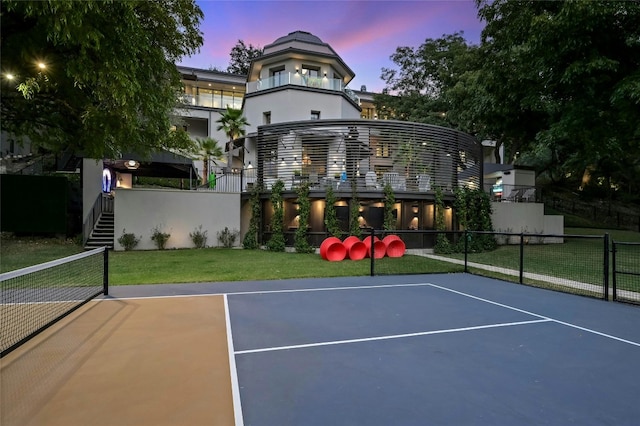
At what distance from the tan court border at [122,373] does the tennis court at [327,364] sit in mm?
20

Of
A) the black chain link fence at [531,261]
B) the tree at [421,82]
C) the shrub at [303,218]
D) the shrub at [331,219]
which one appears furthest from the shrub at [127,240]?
the tree at [421,82]

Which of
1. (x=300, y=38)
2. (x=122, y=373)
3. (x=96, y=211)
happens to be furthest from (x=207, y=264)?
(x=300, y=38)

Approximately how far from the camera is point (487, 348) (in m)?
5.03

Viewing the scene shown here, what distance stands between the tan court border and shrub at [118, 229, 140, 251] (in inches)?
441

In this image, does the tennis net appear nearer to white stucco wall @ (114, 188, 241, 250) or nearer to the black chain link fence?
white stucco wall @ (114, 188, 241, 250)

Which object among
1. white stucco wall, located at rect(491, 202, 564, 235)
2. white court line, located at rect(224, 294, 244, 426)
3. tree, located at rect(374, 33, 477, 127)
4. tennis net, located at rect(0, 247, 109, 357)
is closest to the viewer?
white court line, located at rect(224, 294, 244, 426)

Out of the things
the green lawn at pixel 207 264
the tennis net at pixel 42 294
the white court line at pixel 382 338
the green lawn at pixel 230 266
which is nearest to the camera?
the white court line at pixel 382 338

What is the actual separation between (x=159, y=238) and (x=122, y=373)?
14390mm

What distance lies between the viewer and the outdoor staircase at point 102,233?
1656 cm

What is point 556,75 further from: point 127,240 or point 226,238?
point 127,240

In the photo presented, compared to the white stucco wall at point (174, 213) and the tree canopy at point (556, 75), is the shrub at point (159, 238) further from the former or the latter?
the tree canopy at point (556, 75)

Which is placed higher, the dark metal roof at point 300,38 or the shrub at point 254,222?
the dark metal roof at point 300,38

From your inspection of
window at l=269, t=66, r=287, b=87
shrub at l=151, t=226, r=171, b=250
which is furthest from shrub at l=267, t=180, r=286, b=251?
window at l=269, t=66, r=287, b=87

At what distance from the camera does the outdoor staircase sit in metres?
16.6
